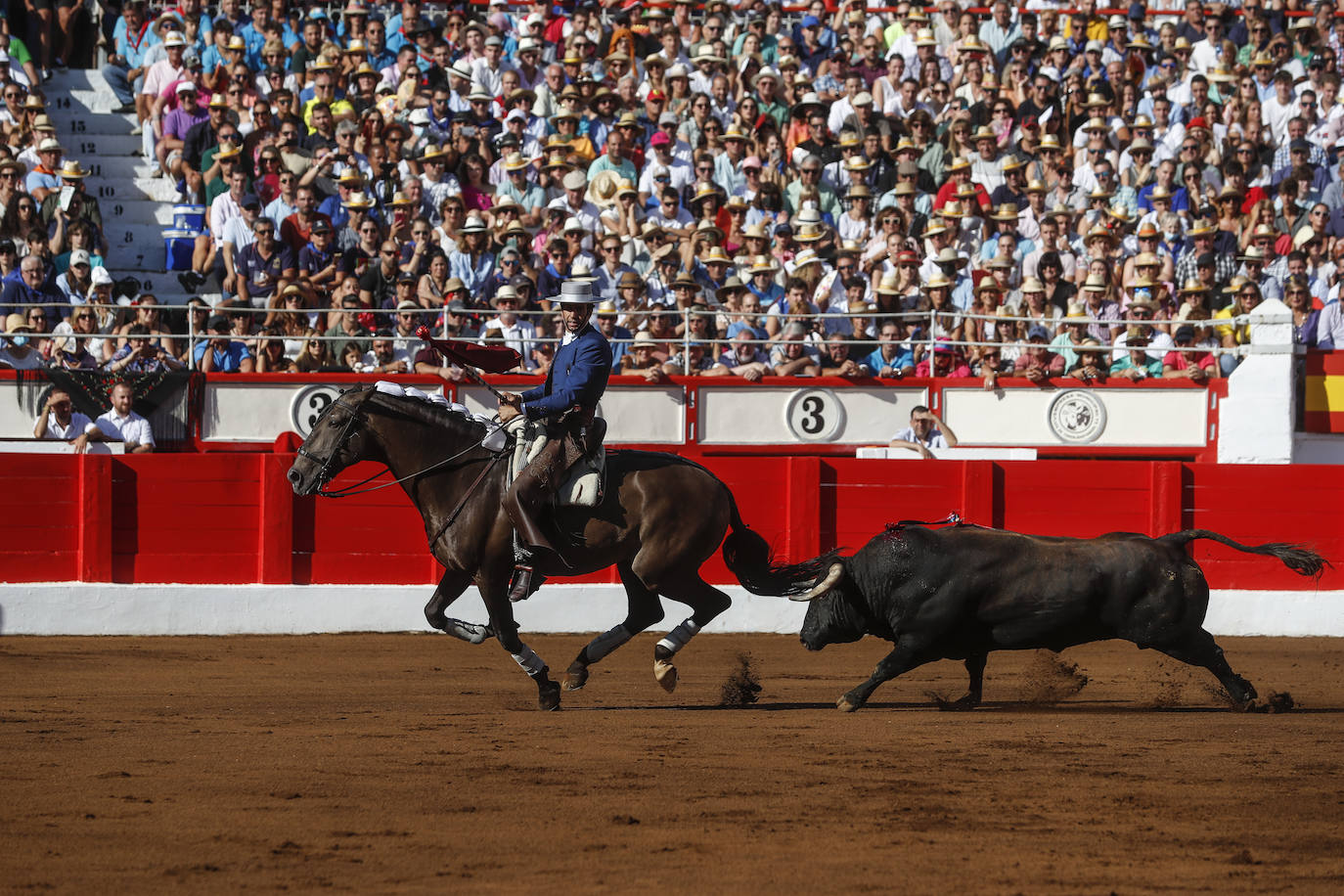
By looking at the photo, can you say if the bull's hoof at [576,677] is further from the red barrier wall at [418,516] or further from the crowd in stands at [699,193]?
the crowd in stands at [699,193]

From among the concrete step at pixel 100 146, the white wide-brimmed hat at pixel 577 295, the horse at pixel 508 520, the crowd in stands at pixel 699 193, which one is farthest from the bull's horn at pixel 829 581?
the concrete step at pixel 100 146

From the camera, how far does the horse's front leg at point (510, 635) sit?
8367 mm

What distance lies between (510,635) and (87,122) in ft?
37.1

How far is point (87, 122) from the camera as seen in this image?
17.5 meters

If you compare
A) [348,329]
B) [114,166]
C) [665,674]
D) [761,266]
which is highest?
[114,166]

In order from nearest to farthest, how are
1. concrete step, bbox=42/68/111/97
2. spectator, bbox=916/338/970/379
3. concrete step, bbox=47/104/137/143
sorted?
spectator, bbox=916/338/970/379, concrete step, bbox=47/104/137/143, concrete step, bbox=42/68/111/97

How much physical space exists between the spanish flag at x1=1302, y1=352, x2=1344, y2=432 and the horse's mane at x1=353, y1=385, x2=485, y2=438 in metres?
9.43

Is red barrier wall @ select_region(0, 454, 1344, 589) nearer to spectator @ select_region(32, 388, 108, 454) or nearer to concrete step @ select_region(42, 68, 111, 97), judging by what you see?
spectator @ select_region(32, 388, 108, 454)

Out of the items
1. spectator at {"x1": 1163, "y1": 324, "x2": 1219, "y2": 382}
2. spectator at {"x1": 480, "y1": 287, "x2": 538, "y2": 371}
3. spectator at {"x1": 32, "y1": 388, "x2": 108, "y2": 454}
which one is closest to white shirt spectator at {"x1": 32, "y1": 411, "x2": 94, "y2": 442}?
spectator at {"x1": 32, "y1": 388, "x2": 108, "y2": 454}

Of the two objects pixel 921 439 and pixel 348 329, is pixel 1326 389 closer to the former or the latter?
pixel 921 439

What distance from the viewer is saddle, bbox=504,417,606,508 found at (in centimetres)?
848

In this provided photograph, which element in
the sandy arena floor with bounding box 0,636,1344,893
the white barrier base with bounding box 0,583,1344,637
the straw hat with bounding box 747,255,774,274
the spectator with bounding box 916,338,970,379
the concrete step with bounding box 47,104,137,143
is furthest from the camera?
the concrete step with bounding box 47,104,137,143

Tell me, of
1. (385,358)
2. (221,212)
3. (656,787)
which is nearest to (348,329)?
(385,358)

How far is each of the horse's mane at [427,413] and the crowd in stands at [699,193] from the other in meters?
4.83
